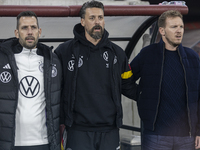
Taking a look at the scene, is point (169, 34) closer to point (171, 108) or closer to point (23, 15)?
point (171, 108)

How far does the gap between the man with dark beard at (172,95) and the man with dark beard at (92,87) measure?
13.5 inches

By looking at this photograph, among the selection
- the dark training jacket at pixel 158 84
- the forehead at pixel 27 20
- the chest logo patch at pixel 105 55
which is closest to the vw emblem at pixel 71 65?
the chest logo patch at pixel 105 55

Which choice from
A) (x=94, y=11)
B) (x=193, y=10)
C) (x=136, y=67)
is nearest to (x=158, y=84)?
(x=136, y=67)

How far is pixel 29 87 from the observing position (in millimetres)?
3092

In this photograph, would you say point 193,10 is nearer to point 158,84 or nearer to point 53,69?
point 158,84

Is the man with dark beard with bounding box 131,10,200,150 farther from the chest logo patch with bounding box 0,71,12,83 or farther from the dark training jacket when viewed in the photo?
the chest logo patch with bounding box 0,71,12,83

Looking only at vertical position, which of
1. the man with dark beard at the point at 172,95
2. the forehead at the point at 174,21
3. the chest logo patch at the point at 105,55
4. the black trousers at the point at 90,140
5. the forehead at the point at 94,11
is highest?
the forehead at the point at 94,11

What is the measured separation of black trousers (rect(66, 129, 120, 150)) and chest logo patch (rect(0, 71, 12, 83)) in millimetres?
831

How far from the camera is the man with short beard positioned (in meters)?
3.04

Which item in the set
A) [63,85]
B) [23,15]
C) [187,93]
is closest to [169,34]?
[187,93]

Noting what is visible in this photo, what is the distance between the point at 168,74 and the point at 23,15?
1.59 meters

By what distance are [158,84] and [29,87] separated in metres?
1.29

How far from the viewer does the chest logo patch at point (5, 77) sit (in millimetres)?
3096

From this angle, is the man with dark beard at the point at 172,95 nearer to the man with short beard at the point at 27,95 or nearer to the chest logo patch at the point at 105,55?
the chest logo patch at the point at 105,55
